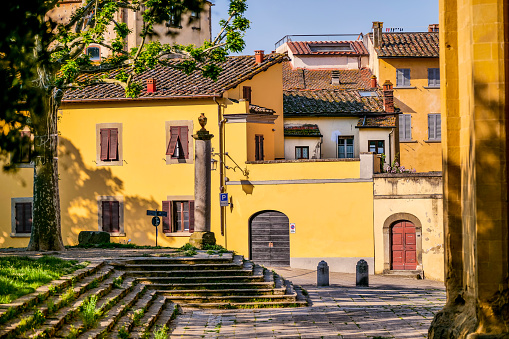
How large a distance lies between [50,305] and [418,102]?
3694cm

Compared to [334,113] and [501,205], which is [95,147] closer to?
[334,113]

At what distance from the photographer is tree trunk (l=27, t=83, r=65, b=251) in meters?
22.9

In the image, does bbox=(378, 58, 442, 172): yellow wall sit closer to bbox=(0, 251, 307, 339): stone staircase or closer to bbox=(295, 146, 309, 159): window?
bbox=(295, 146, 309, 159): window

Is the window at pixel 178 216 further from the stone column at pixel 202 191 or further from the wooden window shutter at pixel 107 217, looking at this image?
the stone column at pixel 202 191

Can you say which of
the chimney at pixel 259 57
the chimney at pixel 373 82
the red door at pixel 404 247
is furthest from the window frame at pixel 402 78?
the red door at pixel 404 247

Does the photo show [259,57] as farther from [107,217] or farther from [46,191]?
[46,191]

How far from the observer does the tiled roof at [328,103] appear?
38.7 metres

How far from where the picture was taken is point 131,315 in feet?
50.7

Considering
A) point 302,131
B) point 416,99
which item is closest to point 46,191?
point 302,131

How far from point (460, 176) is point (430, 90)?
3476 cm

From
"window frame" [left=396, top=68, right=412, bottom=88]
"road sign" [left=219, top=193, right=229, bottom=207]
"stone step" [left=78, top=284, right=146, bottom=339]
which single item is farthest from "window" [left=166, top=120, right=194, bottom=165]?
"window frame" [left=396, top=68, right=412, bottom=88]

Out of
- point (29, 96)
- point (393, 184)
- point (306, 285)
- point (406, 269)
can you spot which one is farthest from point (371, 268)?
point (29, 96)

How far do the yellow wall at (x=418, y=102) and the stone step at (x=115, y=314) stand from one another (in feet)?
101

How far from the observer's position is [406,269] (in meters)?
30.4
